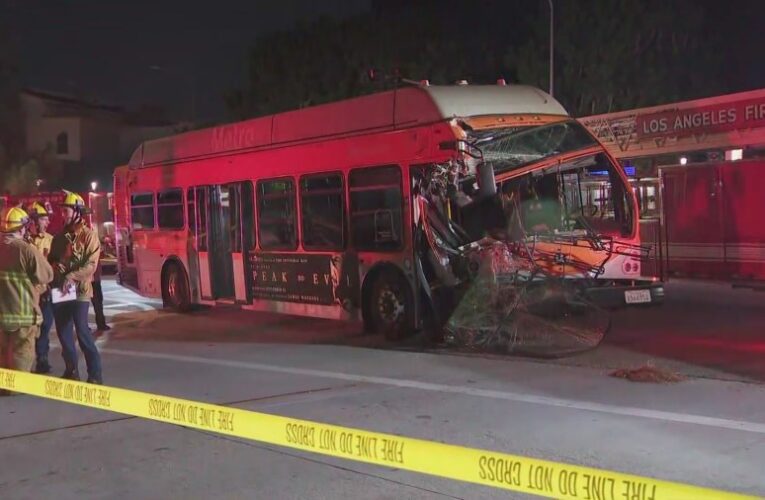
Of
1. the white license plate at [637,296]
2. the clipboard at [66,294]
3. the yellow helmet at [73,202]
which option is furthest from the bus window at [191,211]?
the white license plate at [637,296]

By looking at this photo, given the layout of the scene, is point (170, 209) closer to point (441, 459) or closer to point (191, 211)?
point (191, 211)

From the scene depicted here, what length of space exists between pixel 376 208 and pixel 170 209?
18.6 ft

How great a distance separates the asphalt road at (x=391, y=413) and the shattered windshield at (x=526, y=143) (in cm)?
235

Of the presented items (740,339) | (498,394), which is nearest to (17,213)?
(498,394)

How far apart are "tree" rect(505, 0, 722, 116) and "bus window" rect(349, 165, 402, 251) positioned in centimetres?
1767

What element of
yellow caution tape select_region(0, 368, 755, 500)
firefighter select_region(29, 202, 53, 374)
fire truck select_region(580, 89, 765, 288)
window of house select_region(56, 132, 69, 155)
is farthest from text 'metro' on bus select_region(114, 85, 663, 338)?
window of house select_region(56, 132, 69, 155)

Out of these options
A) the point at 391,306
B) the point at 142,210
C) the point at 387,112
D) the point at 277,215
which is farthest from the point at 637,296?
the point at 142,210

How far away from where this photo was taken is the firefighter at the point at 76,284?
317 inches

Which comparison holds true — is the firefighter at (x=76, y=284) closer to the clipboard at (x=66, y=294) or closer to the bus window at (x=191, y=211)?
the clipboard at (x=66, y=294)

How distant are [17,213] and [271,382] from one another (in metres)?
3.02

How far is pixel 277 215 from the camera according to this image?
1245 cm

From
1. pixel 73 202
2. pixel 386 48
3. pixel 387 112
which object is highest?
pixel 386 48

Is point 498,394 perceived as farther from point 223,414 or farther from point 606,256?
point 223,414

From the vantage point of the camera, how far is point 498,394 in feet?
25.3
